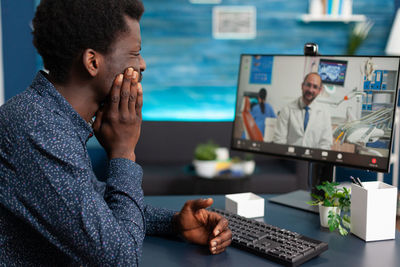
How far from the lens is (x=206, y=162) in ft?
10.6

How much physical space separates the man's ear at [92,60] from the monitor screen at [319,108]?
80 centimetres

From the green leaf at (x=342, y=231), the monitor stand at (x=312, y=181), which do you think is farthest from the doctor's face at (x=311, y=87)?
the green leaf at (x=342, y=231)

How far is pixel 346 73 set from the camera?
1.41 meters

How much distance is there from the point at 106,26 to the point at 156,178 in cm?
245

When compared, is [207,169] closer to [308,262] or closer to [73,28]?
[308,262]

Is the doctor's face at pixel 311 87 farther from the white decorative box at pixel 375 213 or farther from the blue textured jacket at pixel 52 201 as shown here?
the blue textured jacket at pixel 52 201

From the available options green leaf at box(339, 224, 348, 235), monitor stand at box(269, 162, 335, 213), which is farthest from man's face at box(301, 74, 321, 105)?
green leaf at box(339, 224, 348, 235)

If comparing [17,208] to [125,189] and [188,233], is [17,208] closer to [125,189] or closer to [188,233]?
[125,189]

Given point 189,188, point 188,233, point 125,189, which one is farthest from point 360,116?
point 189,188

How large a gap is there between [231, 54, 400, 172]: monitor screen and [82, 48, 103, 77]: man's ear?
2.63 feet

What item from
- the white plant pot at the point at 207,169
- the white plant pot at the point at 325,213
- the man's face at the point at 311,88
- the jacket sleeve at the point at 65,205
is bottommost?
the white plant pot at the point at 207,169

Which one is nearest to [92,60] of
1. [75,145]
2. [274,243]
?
[75,145]

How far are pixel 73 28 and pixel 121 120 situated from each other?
0.78 feet

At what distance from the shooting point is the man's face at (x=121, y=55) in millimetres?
949
